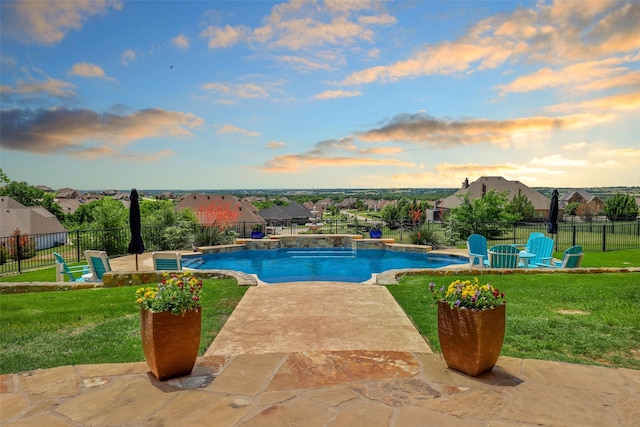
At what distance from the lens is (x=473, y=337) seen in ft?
10.3

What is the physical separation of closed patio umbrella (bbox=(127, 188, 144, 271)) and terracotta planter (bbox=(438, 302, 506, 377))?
8187 millimetres

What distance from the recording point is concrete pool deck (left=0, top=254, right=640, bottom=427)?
2562mm

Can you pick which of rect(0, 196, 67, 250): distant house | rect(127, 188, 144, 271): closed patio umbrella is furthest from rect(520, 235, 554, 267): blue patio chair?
rect(0, 196, 67, 250): distant house

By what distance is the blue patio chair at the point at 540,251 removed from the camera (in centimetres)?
1054

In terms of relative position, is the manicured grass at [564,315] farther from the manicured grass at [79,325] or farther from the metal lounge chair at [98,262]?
the metal lounge chair at [98,262]

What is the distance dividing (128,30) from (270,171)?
134ft

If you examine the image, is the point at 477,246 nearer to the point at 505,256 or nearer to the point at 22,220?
the point at 505,256

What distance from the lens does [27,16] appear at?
9.90 m

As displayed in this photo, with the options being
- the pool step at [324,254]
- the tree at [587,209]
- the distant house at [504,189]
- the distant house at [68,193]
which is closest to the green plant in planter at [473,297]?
the pool step at [324,254]

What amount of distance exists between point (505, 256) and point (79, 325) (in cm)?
894

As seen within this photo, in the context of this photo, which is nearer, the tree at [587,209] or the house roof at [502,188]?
the house roof at [502,188]

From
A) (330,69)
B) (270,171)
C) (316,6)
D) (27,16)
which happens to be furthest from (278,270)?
(270,171)

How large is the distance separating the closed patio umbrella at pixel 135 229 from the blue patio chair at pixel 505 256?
29.0ft

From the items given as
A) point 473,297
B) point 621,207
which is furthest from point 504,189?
point 473,297
